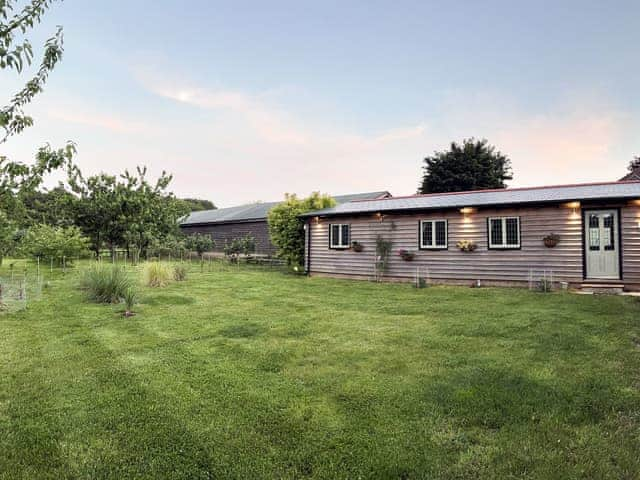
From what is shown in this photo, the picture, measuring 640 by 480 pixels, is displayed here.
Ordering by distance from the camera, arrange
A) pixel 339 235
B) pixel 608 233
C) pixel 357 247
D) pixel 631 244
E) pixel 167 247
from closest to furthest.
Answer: pixel 631 244, pixel 608 233, pixel 357 247, pixel 339 235, pixel 167 247

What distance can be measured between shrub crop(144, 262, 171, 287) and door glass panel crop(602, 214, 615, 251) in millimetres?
13111

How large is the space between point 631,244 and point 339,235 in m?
9.19

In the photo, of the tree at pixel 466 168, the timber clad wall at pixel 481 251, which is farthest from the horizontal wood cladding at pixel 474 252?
the tree at pixel 466 168

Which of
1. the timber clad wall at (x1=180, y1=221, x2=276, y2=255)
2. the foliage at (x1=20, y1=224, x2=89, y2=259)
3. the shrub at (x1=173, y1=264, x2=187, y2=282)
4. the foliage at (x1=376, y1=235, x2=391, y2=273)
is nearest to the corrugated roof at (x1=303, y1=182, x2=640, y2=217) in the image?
the foliage at (x1=376, y1=235, x2=391, y2=273)

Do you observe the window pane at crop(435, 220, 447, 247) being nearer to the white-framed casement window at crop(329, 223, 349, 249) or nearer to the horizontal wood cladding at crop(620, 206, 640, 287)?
the white-framed casement window at crop(329, 223, 349, 249)

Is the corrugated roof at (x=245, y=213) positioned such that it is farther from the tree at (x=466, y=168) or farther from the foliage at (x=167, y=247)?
the tree at (x=466, y=168)

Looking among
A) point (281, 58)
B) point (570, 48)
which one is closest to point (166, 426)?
point (281, 58)

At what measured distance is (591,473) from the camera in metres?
2.39

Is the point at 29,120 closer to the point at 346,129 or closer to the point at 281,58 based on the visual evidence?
the point at 281,58

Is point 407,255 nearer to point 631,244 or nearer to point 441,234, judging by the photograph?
point 441,234

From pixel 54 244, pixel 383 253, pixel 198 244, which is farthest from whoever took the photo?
pixel 198 244

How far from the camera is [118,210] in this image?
2033 centimetres

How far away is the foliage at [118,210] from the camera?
20141 mm

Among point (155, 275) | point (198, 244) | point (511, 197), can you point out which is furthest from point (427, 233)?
point (198, 244)
